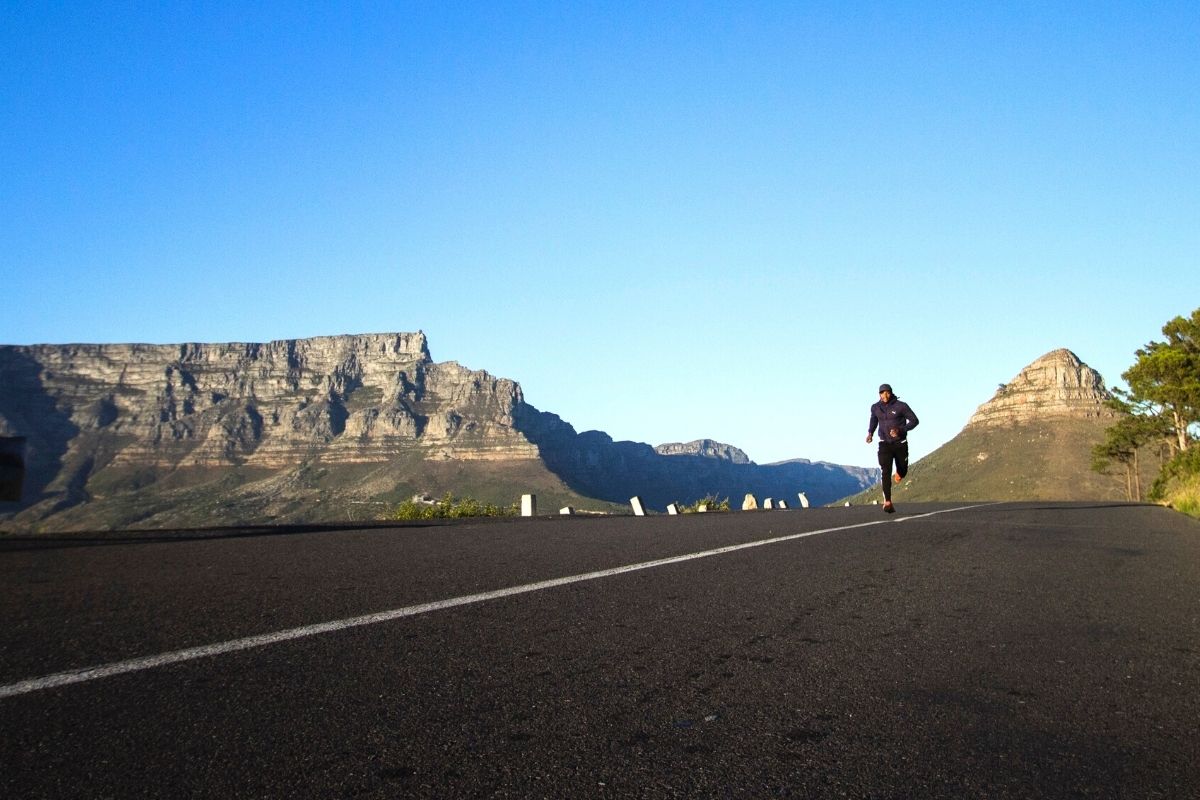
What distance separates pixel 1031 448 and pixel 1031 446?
1.13 metres

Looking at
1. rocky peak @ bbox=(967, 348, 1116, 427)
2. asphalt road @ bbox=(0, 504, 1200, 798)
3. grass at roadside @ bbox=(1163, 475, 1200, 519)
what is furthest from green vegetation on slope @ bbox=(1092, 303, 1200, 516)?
rocky peak @ bbox=(967, 348, 1116, 427)

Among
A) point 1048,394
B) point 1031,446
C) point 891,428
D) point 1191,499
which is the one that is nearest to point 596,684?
point 891,428

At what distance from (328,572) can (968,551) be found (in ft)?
21.4

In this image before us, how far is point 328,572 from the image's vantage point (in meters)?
6.78

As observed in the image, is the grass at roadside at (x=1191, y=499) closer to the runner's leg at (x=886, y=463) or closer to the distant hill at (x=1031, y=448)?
the runner's leg at (x=886, y=463)

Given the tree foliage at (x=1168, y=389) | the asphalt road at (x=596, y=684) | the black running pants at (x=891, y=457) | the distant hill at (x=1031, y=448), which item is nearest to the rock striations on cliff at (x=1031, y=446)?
the distant hill at (x=1031, y=448)

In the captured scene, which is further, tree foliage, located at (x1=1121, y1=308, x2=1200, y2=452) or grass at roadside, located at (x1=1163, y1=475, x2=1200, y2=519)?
tree foliage, located at (x1=1121, y1=308, x2=1200, y2=452)

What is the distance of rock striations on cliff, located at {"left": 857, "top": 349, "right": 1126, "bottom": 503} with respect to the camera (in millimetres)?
100438

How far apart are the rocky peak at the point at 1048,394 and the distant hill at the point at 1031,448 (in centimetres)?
16

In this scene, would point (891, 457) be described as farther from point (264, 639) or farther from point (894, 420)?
point (264, 639)

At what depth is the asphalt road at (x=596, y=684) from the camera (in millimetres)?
2590

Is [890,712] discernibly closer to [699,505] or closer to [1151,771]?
[1151,771]

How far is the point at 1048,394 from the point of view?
485 ft

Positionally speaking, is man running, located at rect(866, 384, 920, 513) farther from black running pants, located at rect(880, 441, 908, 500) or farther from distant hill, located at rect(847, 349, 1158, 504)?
distant hill, located at rect(847, 349, 1158, 504)
